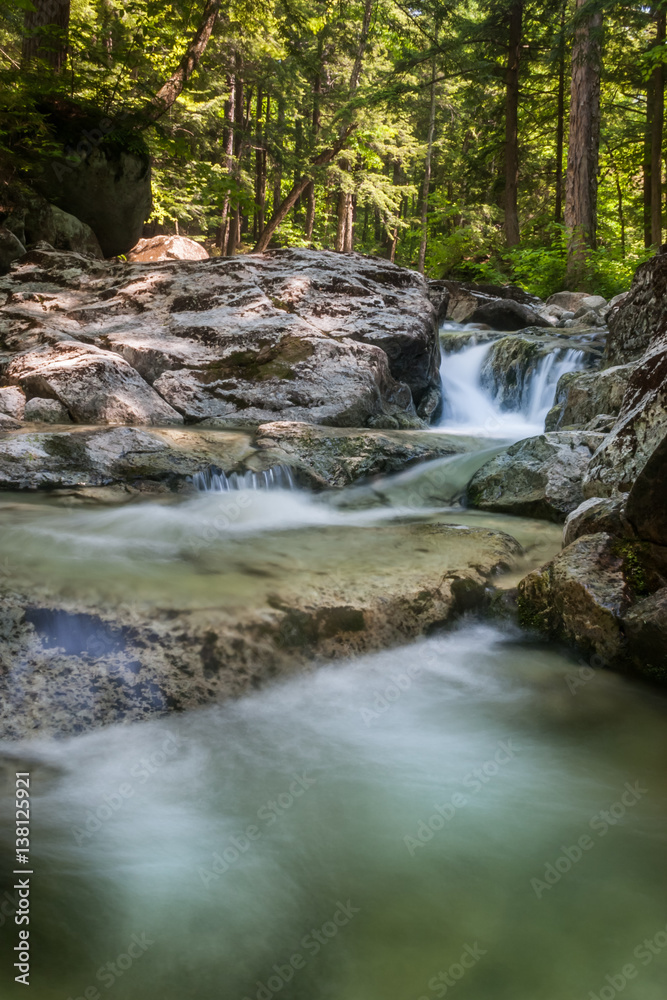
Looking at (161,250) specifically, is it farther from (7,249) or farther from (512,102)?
(512,102)

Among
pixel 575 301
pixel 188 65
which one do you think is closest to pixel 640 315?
pixel 575 301

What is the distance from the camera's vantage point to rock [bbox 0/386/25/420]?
→ 20.6 feet

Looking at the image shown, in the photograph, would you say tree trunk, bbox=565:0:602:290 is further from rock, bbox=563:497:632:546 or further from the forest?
rock, bbox=563:497:632:546

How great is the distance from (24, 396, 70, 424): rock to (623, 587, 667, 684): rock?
538 centimetres

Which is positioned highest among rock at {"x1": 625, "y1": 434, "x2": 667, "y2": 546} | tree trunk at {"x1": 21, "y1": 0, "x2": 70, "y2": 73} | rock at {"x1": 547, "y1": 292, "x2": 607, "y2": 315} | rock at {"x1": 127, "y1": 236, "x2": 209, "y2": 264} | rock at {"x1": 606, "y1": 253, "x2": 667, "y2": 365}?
tree trunk at {"x1": 21, "y1": 0, "x2": 70, "y2": 73}

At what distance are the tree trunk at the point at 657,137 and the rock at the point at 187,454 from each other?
11948 mm

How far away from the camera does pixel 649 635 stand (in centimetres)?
298

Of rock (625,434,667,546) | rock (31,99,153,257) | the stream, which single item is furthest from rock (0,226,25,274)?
rock (625,434,667,546)

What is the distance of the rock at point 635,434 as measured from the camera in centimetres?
378

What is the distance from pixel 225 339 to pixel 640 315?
186 inches

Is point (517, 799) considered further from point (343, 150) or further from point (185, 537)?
point (343, 150)

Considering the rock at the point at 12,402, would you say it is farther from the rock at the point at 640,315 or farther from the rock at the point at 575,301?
the rock at the point at 575,301

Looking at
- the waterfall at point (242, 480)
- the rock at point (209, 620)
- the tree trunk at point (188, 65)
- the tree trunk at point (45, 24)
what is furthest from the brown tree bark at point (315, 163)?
the rock at point (209, 620)

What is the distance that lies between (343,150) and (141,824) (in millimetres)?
19693
